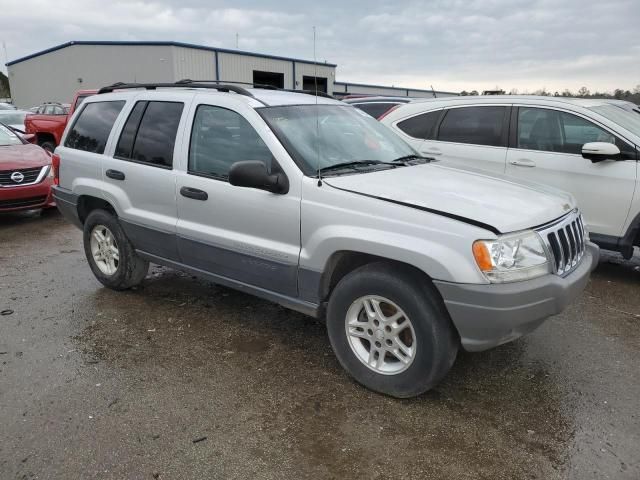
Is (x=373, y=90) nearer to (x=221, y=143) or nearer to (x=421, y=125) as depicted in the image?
(x=421, y=125)

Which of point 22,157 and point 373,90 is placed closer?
point 22,157

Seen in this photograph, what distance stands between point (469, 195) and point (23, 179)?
711 cm

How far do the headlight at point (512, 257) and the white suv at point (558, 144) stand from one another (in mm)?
1851

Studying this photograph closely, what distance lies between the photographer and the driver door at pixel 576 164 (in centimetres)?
509

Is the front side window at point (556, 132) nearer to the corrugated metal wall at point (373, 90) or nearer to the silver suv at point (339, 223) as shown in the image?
the silver suv at point (339, 223)

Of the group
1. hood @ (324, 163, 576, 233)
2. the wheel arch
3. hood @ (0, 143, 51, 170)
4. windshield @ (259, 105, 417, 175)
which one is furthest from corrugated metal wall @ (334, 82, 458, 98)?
hood @ (324, 163, 576, 233)

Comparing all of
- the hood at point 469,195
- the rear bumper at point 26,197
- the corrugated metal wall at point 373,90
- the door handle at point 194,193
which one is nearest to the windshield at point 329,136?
the hood at point 469,195

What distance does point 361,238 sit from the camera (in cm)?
304

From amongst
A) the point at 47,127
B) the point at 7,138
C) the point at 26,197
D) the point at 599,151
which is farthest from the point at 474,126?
the point at 47,127

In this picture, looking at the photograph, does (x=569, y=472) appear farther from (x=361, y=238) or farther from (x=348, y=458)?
(x=361, y=238)

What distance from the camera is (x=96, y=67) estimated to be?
92.8 ft

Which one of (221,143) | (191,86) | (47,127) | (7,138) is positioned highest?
(191,86)

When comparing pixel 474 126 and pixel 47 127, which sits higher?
A: pixel 474 126

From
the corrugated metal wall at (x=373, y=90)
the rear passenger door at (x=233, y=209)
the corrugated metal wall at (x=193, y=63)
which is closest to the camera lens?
the rear passenger door at (x=233, y=209)
